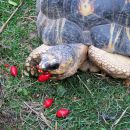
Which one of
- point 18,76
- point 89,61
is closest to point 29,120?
point 18,76

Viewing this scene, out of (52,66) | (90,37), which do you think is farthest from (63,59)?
(90,37)

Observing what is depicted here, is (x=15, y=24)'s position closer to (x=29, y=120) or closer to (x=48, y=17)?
(x=48, y=17)

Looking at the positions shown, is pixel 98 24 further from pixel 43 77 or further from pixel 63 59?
pixel 43 77

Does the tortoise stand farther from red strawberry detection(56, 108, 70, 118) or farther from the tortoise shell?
red strawberry detection(56, 108, 70, 118)

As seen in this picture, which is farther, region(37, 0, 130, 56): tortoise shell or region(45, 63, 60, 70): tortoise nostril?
region(37, 0, 130, 56): tortoise shell

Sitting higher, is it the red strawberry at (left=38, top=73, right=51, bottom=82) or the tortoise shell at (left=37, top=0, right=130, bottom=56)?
the tortoise shell at (left=37, top=0, right=130, bottom=56)

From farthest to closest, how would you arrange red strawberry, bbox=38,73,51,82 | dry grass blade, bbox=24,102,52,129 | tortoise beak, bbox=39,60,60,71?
red strawberry, bbox=38,73,51,82 < dry grass blade, bbox=24,102,52,129 < tortoise beak, bbox=39,60,60,71

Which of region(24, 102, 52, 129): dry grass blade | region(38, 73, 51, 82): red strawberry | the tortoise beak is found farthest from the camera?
region(38, 73, 51, 82): red strawberry

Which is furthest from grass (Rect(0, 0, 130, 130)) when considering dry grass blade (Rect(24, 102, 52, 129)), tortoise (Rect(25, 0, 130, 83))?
tortoise (Rect(25, 0, 130, 83))

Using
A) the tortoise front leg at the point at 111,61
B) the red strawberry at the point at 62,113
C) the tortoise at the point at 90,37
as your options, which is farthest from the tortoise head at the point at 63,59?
the red strawberry at the point at 62,113
